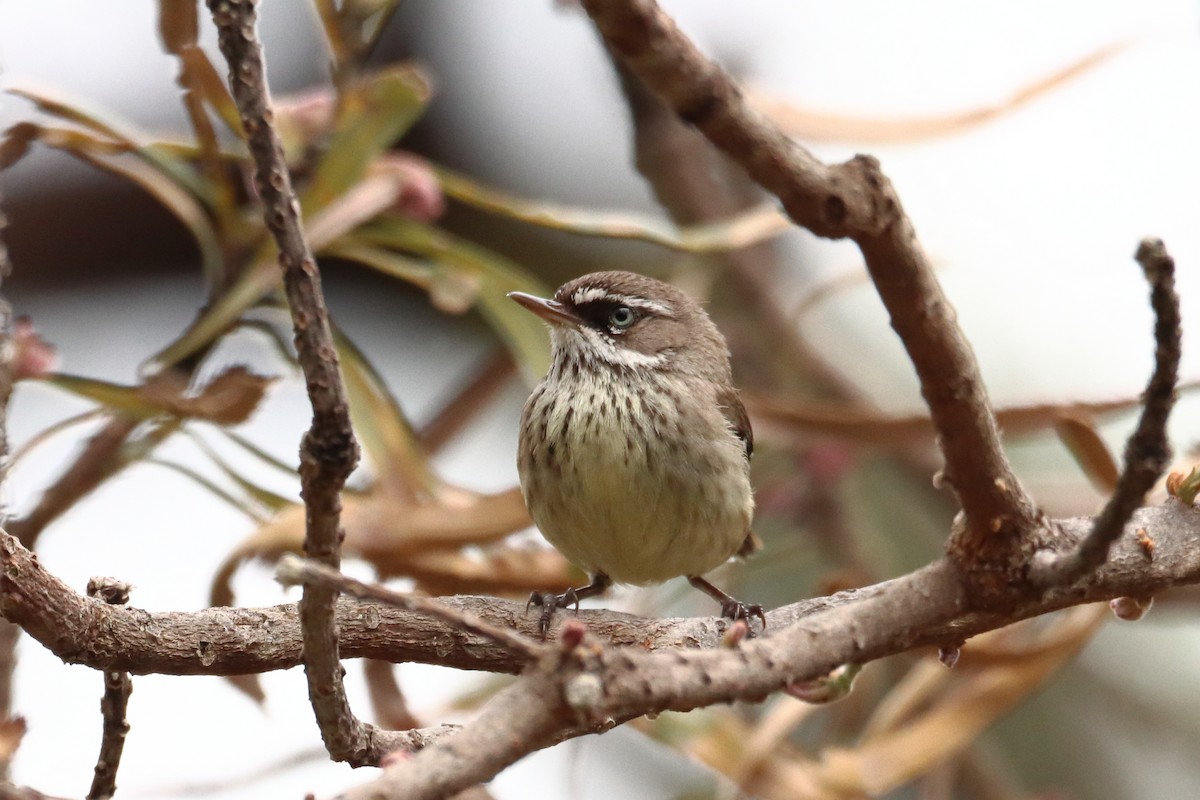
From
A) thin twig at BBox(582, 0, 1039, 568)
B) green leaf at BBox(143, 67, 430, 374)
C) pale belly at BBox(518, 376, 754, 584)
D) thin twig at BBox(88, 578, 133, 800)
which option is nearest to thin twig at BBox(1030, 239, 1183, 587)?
thin twig at BBox(582, 0, 1039, 568)

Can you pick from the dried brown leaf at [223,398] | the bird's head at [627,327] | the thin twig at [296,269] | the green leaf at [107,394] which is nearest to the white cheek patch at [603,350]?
the bird's head at [627,327]

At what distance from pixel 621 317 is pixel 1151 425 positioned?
2.69 meters

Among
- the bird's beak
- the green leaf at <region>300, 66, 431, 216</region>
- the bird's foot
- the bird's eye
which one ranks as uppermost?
the green leaf at <region>300, 66, 431, 216</region>

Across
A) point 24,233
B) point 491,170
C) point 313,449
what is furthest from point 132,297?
point 313,449

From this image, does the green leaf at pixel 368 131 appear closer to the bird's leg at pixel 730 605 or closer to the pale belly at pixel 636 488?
the pale belly at pixel 636 488

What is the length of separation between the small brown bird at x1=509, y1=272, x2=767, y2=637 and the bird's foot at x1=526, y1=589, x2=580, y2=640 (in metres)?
0.01

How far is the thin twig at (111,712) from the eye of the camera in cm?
214

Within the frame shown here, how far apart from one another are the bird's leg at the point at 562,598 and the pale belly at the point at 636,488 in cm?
10

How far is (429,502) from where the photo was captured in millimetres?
3787

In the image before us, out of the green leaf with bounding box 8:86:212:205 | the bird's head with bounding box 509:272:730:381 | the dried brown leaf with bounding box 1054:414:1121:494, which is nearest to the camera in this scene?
the dried brown leaf with bounding box 1054:414:1121:494

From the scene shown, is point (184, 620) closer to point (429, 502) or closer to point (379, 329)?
point (429, 502)

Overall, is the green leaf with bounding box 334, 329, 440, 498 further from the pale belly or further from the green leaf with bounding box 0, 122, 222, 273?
the green leaf with bounding box 0, 122, 222, 273

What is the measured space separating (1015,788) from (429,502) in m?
2.62

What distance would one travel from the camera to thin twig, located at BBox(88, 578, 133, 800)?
214 centimetres
